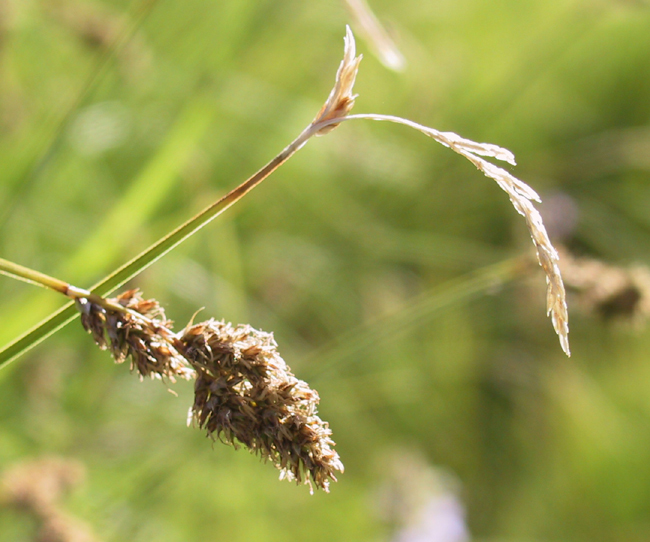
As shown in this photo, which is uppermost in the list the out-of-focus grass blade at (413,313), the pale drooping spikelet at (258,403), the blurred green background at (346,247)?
the blurred green background at (346,247)

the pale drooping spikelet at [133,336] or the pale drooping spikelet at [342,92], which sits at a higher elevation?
the pale drooping spikelet at [342,92]

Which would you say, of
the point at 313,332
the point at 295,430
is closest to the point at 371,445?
the point at 313,332

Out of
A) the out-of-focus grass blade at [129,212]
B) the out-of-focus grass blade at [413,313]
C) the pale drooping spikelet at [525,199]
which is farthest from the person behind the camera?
the out-of-focus grass blade at [129,212]

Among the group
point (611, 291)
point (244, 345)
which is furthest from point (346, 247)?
point (244, 345)

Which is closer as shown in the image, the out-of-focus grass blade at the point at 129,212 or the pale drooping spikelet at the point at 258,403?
the pale drooping spikelet at the point at 258,403

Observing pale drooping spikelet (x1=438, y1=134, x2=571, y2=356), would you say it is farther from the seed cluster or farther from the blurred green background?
the blurred green background

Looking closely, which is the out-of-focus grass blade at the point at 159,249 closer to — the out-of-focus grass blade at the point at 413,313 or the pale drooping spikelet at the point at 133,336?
the pale drooping spikelet at the point at 133,336

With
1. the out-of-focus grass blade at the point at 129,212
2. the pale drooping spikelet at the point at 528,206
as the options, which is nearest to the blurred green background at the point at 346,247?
the out-of-focus grass blade at the point at 129,212

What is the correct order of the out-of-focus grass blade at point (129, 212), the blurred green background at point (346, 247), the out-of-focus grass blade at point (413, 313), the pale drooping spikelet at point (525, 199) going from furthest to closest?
the blurred green background at point (346, 247) → the out-of-focus grass blade at point (129, 212) → the out-of-focus grass blade at point (413, 313) → the pale drooping spikelet at point (525, 199)
